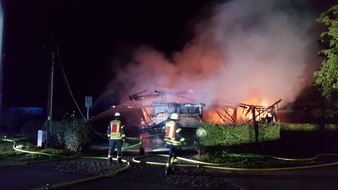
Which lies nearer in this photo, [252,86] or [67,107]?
[252,86]

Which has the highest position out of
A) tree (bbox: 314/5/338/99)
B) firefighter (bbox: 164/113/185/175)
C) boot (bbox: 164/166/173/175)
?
tree (bbox: 314/5/338/99)

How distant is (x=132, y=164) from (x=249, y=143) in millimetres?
6575

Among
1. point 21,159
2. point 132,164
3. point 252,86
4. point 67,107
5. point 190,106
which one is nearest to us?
point 132,164

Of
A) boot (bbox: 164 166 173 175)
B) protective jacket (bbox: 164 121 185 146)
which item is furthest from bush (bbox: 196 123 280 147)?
boot (bbox: 164 166 173 175)

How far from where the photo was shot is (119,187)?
8.00 m

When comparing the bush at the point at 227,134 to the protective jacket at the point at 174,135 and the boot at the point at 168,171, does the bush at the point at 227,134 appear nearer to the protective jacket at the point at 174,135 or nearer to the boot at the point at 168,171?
the protective jacket at the point at 174,135

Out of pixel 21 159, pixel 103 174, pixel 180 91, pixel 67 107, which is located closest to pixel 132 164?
pixel 103 174

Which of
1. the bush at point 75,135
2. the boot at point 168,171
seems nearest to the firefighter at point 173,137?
the boot at point 168,171

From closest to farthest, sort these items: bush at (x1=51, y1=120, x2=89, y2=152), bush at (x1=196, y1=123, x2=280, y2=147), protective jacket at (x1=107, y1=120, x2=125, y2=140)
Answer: protective jacket at (x1=107, y1=120, x2=125, y2=140) < bush at (x1=196, y1=123, x2=280, y2=147) < bush at (x1=51, y1=120, x2=89, y2=152)

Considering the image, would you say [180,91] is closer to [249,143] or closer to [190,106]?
[190,106]

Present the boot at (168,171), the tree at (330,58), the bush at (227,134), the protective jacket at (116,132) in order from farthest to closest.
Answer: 1. the tree at (330,58)
2. the bush at (227,134)
3. the protective jacket at (116,132)
4. the boot at (168,171)

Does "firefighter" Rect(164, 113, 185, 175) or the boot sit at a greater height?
"firefighter" Rect(164, 113, 185, 175)

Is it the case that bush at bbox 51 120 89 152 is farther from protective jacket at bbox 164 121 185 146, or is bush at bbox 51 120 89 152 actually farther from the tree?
the tree

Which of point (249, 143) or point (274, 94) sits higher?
point (274, 94)
